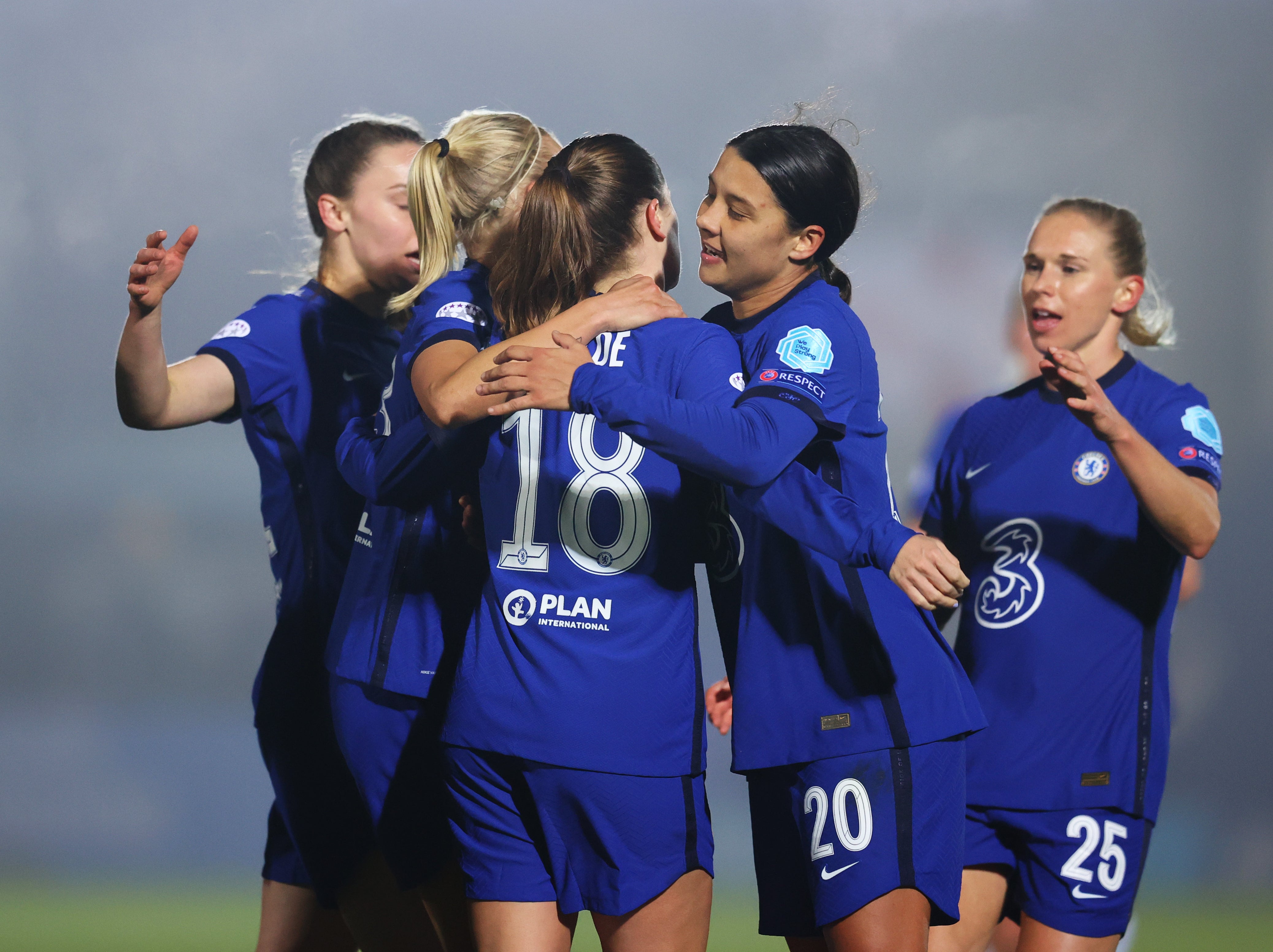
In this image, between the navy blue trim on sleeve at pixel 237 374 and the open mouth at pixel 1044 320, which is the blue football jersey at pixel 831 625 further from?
the navy blue trim on sleeve at pixel 237 374

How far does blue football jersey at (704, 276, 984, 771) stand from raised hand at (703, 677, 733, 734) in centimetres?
35

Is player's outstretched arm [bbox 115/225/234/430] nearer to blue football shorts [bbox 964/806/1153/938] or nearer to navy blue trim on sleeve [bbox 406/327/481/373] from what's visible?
navy blue trim on sleeve [bbox 406/327/481/373]

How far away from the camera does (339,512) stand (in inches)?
97.4

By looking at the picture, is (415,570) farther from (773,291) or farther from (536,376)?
(773,291)

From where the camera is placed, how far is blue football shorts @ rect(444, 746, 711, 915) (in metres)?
1.63

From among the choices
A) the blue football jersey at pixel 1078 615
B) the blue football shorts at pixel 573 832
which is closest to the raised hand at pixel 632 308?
the blue football shorts at pixel 573 832

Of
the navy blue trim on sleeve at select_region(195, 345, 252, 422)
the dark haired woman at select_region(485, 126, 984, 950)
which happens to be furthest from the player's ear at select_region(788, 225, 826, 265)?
the navy blue trim on sleeve at select_region(195, 345, 252, 422)

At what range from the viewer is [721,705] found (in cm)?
223

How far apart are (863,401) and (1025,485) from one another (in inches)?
27.1

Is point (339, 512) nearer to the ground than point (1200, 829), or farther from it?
farther from it

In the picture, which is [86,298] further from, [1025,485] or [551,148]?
[1025,485]

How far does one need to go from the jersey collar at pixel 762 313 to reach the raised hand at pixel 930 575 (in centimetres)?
48

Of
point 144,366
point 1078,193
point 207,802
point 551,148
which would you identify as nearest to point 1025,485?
point 551,148

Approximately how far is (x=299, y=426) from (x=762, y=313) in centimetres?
106
